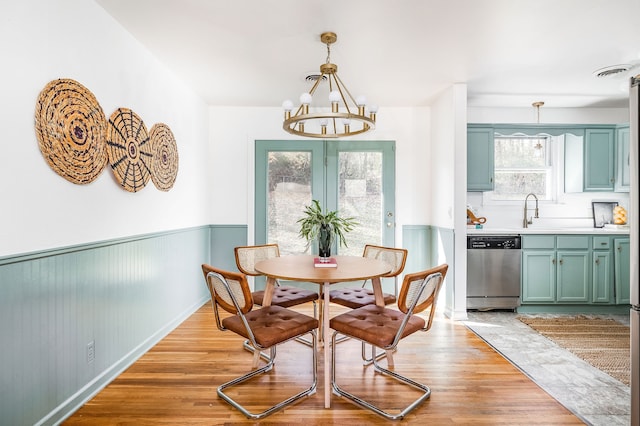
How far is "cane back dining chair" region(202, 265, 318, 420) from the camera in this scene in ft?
6.35

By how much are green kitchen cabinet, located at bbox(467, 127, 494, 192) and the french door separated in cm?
92

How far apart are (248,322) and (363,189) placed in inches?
109

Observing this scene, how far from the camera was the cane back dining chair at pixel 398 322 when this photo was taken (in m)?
1.93

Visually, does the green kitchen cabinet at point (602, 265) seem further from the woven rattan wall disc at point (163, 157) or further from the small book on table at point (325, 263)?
the woven rattan wall disc at point (163, 157)

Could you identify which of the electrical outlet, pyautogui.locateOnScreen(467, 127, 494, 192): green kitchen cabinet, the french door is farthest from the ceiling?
the electrical outlet

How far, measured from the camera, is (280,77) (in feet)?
11.3

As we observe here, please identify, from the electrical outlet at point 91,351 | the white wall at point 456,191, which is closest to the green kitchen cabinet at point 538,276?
the white wall at point 456,191

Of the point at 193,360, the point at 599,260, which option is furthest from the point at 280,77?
the point at 599,260

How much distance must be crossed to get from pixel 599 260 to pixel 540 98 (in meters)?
1.96

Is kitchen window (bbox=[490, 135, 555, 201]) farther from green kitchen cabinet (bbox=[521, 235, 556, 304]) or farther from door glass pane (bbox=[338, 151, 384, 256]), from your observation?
door glass pane (bbox=[338, 151, 384, 256])

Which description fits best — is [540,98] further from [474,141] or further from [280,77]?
[280,77]

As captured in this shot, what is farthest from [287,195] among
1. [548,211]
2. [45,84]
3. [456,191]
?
[548,211]

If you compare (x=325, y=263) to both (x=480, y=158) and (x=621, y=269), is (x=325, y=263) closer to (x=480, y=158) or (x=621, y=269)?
(x=480, y=158)

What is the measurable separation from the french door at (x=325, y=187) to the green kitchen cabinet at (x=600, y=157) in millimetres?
2326
